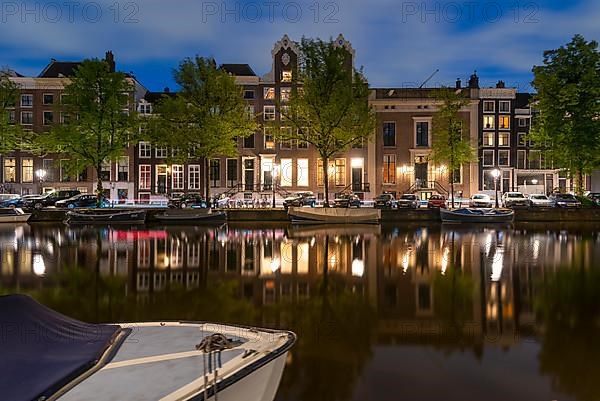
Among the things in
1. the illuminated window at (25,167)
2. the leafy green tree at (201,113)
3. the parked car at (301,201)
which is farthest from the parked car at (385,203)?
the illuminated window at (25,167)

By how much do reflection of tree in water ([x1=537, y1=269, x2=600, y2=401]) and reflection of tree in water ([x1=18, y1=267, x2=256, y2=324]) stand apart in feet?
18.9

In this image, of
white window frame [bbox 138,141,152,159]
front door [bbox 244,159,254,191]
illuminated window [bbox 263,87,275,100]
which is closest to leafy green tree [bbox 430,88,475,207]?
illuminated window [bbox 263,87,275,100]

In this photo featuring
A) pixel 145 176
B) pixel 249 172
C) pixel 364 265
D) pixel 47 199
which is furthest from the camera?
pixel 145 176

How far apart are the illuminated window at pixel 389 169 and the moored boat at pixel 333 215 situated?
1691 centimetres

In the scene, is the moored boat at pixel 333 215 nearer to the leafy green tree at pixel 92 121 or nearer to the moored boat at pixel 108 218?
the moored boat at pixel 108 218

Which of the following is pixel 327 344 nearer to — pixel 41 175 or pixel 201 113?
pixel 201 113

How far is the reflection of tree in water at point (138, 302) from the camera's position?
1034 centimetres

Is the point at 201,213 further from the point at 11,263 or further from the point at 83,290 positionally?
the point at 83,290

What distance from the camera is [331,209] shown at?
3672cm

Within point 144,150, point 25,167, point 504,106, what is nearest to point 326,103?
point 144,150

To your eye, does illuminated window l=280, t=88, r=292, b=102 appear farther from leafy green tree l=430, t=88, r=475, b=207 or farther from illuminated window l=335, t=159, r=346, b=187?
leafy green tree l=430, t=88, r=475, b=207

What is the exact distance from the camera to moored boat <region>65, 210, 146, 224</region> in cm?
3641

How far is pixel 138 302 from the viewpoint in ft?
38.4

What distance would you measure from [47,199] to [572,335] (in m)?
48.4
